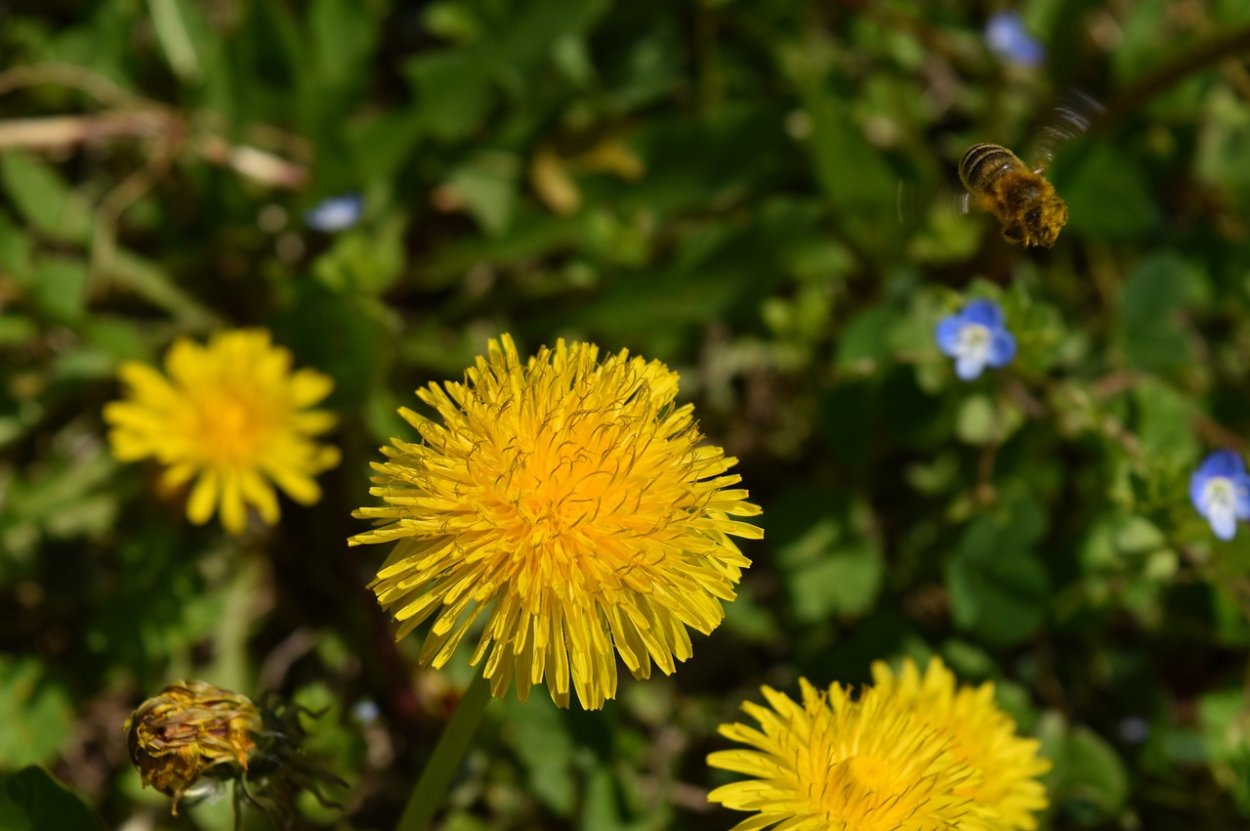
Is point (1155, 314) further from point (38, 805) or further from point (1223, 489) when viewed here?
point (38, 805)

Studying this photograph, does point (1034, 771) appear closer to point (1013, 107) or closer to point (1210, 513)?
point (1210, 513)

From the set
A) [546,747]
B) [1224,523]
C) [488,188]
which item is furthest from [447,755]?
[488,188]

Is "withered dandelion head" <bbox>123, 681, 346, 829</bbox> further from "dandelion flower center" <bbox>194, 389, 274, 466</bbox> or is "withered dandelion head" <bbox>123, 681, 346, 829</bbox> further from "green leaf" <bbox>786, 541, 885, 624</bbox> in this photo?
"green leaf" <bbox>786, 541, 885, 624</bbox>

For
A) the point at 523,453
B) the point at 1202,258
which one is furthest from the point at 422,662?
the point at 1202,258

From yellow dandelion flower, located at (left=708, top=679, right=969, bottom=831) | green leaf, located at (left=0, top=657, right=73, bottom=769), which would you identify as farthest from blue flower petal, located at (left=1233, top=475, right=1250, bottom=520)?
green leaf, located at (left=0, top=657, right=73, bottom=769)

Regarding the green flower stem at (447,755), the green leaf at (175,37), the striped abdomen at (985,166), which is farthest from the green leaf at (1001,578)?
the green leaf at (175,37)
